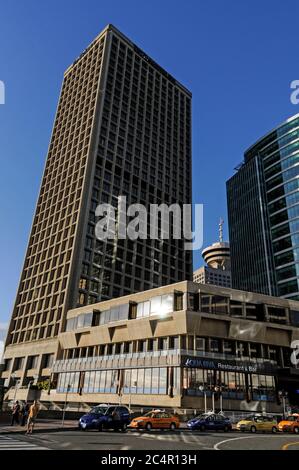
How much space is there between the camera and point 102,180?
89312mm

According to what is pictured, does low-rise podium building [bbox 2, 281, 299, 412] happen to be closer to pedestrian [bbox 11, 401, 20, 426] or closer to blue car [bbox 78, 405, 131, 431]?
blue car [bbox 78, 405, 131, 431]

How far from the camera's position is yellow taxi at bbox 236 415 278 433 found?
31281 mm

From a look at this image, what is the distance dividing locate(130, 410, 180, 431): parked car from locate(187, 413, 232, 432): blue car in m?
1.39

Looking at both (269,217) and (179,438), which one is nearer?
(179,438)

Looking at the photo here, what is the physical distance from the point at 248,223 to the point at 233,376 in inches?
3444

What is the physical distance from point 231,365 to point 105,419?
1092 inches

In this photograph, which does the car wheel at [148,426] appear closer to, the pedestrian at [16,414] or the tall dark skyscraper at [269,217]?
the pedestrian at [16,414]

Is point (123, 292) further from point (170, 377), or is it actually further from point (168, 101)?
point (168, 101)

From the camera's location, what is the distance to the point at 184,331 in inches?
1932

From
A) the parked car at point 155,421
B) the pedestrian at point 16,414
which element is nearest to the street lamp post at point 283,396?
the parked car at point 155,421

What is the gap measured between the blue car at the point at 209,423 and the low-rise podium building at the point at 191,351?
533 inches

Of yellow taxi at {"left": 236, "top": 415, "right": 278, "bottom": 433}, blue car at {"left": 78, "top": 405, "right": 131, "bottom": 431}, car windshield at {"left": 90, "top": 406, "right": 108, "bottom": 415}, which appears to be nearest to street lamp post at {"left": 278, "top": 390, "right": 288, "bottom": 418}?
yellow taxi at {"left": 236, "top": 415, "right": 278, "bottom": 433}

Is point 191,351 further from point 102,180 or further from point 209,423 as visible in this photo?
point 102,180

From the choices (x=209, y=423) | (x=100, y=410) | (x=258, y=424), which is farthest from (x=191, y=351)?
(x=100, y=410)
